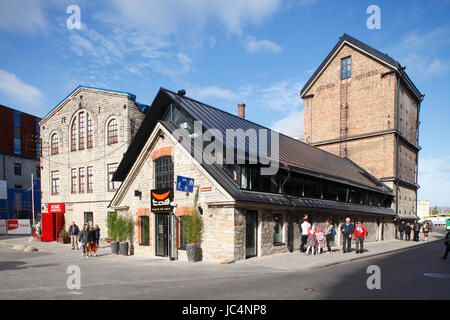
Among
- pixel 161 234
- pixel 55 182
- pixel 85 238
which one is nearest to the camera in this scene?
pixel 161 234

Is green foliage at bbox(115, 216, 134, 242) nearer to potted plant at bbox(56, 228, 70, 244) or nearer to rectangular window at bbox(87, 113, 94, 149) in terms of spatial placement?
potted plant at bbox(56, 228, 70, 244)

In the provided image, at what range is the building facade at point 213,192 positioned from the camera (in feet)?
46.9

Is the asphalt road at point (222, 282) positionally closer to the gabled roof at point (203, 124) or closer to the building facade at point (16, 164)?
the gabled roof at point (203, 124)

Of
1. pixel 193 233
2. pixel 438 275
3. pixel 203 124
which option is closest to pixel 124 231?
pixel 193 233

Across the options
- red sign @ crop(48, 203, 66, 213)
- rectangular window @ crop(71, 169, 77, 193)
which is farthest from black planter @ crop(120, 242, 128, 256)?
red sign @ crop(48, 203, 66, 213)

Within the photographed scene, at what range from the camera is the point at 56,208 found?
27.8 metres

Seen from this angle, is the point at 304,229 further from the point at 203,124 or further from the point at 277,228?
the point at 203,124

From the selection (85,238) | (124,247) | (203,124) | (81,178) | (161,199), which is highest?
(203,124)

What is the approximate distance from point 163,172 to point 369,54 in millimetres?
25507

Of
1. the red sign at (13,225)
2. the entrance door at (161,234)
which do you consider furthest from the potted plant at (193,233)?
the red sign at (13,225)

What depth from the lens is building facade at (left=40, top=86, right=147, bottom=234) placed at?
25062 mm

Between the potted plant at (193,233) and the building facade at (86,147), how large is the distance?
468 inches
